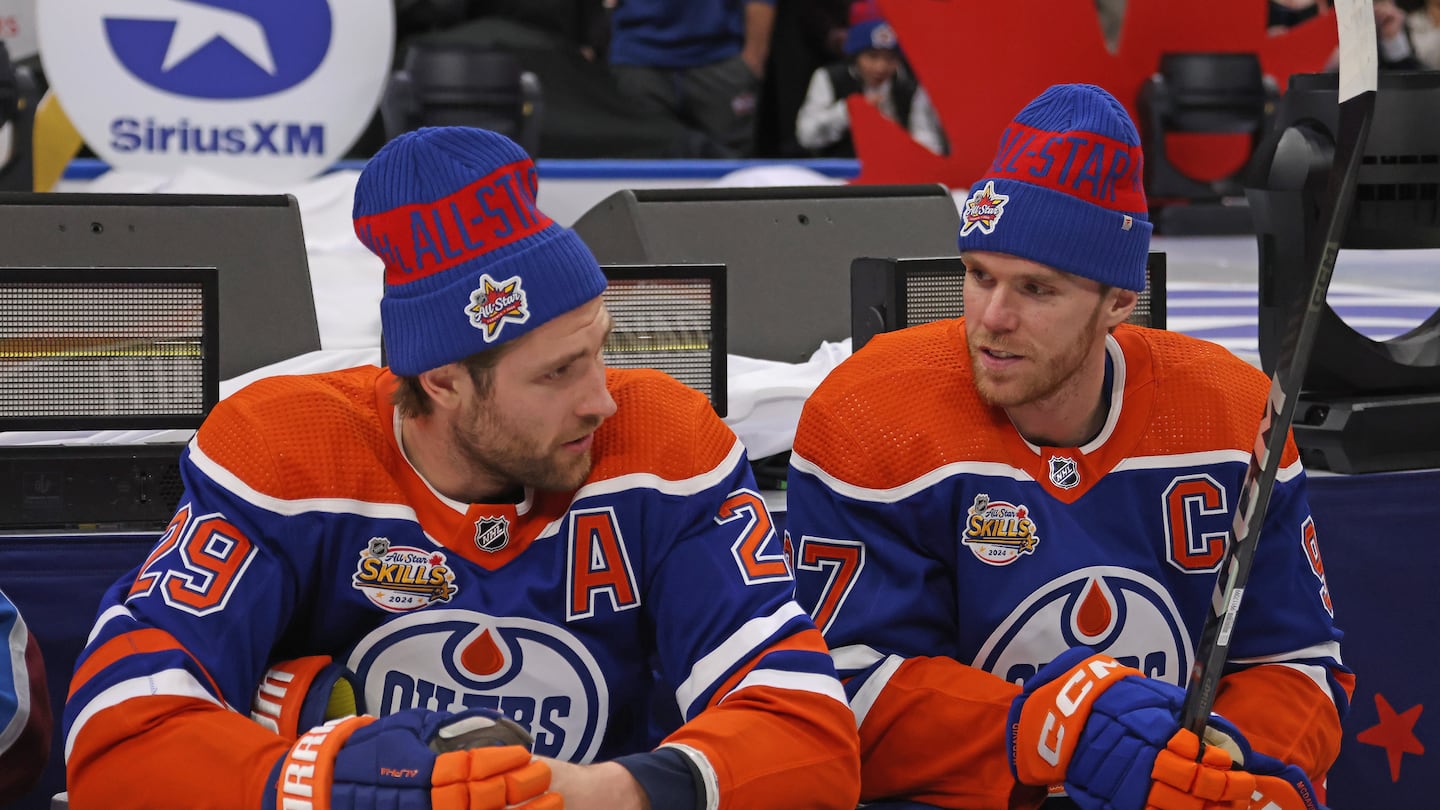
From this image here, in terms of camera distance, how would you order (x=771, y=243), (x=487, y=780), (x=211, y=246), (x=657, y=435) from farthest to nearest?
1. (x=771, y=243)
2. (x=211, y=246)
3. (x=657, y=435)
4. (x=487, y=780)

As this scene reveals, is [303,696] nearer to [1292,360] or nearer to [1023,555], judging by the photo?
[1023,555]

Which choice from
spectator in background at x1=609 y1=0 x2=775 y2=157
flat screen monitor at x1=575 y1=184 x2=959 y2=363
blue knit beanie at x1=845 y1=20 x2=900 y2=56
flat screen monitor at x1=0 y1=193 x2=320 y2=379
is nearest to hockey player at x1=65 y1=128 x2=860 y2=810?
flat screen monitor at x1=0 y1=193 x2=320 y2=379

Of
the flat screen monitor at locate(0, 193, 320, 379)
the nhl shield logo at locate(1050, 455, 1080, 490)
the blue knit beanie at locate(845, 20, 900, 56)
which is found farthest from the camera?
the blue knit beanie at locate(845, 20, 900, 56)

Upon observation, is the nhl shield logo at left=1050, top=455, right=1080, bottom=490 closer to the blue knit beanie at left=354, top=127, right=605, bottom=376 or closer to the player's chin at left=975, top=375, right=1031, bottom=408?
the player's chin at left=975, top=375, right=1031, bottom=408

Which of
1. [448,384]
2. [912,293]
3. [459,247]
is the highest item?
[459,247]

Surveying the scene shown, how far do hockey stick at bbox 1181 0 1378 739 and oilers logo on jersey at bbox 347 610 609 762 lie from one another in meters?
0.60

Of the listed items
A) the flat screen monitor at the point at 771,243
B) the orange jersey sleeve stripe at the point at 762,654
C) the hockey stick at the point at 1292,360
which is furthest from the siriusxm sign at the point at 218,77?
the hockey stick at the point at 1292,360

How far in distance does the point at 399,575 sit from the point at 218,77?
138 inches

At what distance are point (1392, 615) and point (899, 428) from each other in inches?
43.1

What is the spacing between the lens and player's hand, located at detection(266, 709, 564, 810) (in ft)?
4.75

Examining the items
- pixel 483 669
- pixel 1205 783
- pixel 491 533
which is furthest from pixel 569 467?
pixel 1205 783

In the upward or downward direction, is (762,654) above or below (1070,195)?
below

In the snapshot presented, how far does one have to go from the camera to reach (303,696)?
5.49 feet

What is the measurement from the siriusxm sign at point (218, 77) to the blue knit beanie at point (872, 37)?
320 centimetres
